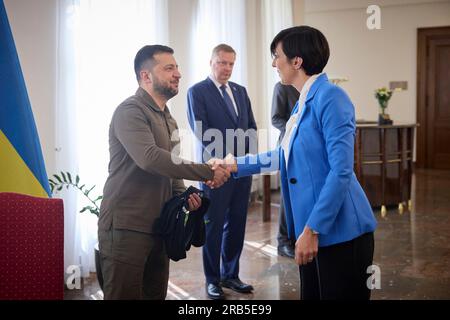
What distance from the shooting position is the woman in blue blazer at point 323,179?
1.70 meters

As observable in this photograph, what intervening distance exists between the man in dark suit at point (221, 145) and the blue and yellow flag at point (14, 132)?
1121 mm

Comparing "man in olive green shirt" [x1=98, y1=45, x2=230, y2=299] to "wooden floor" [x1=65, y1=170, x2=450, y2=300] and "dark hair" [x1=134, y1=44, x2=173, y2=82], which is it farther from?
"wooden floor" [x1=65, y1=170, x2=450, y2=300]

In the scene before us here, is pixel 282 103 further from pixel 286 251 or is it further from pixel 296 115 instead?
pixel 296 115

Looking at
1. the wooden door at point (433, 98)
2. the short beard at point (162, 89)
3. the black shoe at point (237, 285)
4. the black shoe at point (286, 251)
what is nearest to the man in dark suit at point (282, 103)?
the black shoe at point (286, 251)

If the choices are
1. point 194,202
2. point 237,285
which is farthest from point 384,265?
point 194,202

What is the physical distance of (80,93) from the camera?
3443 mm

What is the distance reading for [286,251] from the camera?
14.2 feet

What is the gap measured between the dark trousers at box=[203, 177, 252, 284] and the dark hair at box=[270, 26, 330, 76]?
1523mm

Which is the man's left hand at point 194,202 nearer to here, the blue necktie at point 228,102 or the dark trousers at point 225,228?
the dark trousers at point 225,228

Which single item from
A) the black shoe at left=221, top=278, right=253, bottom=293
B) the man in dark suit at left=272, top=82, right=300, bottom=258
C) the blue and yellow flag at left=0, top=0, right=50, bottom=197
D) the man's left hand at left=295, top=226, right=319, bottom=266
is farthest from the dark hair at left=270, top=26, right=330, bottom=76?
the man in dark suit at left=272, top=82, right=300, bottom=258

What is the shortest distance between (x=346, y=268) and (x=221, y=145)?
1.64 metres

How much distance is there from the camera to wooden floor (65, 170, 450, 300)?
11.2ft

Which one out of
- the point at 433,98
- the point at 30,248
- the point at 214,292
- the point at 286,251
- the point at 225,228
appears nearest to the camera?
the point at 30,248
